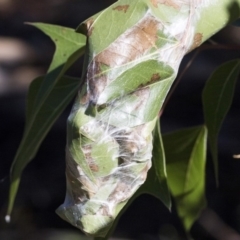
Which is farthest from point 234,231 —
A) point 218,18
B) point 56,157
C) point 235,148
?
point 218,18

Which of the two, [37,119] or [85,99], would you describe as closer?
[85,99]

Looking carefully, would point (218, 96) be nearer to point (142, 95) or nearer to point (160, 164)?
point (160, 164)

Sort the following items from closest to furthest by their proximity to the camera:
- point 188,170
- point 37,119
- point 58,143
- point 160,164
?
point 160,164 < point 37,119 < point 188,170 < point 58,143

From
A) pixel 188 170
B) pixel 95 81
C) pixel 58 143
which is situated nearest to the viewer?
pixel 95 81

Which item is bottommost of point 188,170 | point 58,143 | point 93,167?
point 58,143

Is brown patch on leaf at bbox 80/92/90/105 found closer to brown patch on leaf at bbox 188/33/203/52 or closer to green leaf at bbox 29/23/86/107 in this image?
brown patch on leaf at bbox 188/33/203/52

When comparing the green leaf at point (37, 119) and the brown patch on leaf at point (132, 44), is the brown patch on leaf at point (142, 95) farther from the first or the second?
the green leaf at point (37, 119)

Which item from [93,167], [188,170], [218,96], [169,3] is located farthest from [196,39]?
[188,170]
